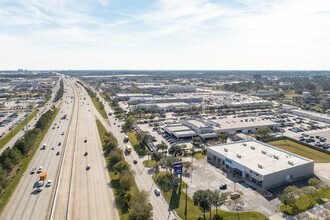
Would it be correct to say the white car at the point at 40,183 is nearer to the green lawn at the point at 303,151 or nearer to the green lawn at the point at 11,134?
the green lawn at the point at 11,134

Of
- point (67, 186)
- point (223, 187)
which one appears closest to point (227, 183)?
point (223, 187)

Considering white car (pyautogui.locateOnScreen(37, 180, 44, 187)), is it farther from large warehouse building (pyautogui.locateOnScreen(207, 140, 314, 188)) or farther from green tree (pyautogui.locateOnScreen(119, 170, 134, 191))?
large warehouse building (pyautogui.locateOnScreen(207, 140, 314, 188))

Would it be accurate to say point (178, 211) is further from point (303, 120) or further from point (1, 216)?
point (303, 120)

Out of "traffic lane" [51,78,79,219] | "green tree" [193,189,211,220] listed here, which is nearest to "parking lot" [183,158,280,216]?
"green tree" [193,189,211,220]

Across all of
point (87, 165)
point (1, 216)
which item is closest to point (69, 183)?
point (87, 165)

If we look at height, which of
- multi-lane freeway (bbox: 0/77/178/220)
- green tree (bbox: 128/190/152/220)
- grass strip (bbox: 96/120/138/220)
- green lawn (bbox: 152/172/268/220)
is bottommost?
green lawn (bbox: 152/172/268/220)

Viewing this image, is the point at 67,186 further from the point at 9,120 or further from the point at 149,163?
the point at 9,120
